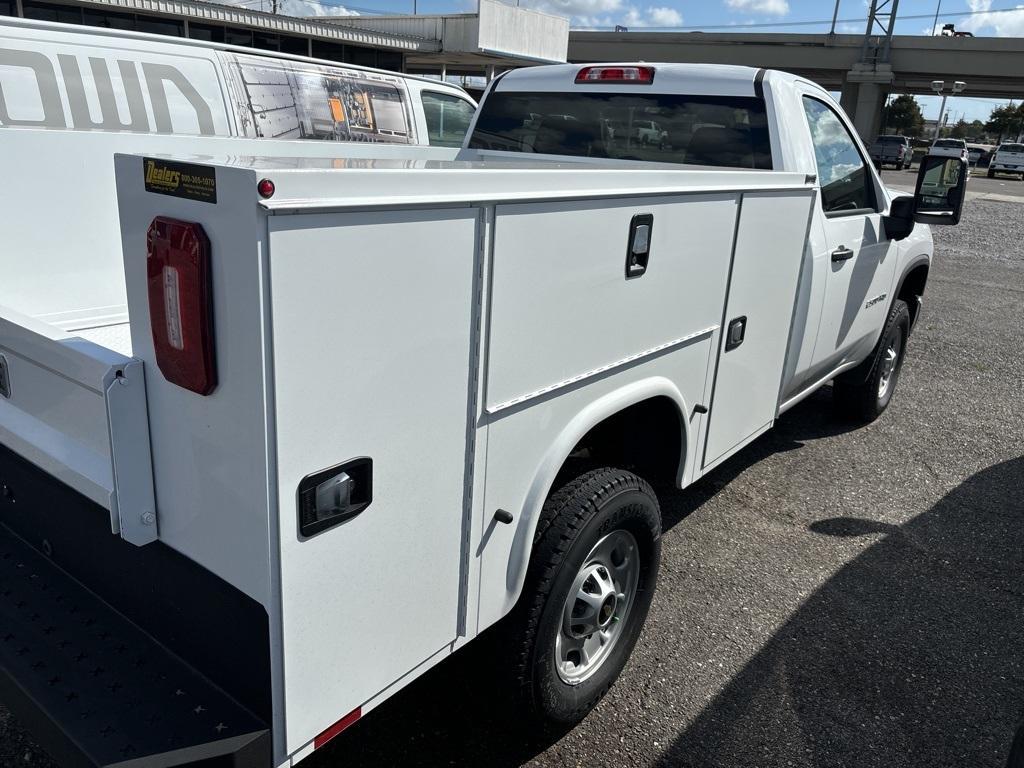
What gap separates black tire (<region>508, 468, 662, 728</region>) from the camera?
7.68 ft

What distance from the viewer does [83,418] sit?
5.96ft

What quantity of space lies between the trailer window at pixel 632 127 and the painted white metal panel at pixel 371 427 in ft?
7.74

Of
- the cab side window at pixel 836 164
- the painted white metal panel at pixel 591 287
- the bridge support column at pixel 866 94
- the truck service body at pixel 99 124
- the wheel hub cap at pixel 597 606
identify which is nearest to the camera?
the painted white metal panel at pixel 591 287

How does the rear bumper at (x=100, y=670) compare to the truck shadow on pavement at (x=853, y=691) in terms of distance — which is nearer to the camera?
the rear bumper at (x=100, y=670)

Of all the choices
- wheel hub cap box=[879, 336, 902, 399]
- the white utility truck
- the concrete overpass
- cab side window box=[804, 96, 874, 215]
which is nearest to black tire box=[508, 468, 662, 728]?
the white utility truck

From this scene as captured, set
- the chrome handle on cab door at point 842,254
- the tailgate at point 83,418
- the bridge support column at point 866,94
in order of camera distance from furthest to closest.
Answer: the bridge support column at point 866,94 < the chrome handle on cab door at point 842,254 < the tailgate at point 83,418

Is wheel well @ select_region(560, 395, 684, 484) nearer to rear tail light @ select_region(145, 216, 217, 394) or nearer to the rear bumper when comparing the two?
the rear bumper

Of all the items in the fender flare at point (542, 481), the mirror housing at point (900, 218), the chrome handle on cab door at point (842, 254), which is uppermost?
the mirror housing at point (900, 218)

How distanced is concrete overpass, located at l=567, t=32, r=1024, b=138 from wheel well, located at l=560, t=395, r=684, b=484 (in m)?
52.9

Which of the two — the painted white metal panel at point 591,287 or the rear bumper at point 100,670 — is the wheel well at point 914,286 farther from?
the rear bumper at point 100,670

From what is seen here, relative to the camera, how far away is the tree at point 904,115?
92.5 meters

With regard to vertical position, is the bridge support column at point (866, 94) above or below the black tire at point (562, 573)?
above

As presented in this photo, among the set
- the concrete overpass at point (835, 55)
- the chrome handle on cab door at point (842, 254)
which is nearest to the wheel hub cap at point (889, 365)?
the chrome handle on cab door at point (842, 254)

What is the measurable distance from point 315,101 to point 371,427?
388cm
